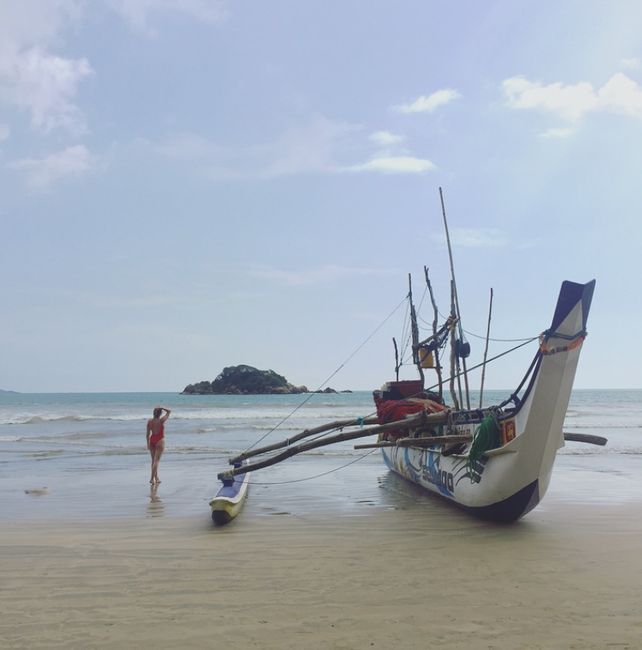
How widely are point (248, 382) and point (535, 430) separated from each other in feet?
335

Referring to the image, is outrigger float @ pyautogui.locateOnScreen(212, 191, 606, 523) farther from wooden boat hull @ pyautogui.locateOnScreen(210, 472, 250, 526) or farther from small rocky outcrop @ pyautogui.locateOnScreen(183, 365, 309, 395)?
small rocky outcrop @ pyautogui.locateOnScreen(183, 365, 309, 395)

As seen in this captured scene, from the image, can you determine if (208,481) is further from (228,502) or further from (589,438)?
(589,438)

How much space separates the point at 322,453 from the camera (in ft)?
63.0

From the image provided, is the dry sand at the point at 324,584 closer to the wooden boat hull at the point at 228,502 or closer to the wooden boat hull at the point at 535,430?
the wooden boat hull at the point at 228,502

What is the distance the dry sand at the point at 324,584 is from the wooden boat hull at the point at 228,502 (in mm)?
208

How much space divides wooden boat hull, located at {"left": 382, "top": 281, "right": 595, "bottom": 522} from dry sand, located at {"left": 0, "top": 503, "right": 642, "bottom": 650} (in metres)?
0.41

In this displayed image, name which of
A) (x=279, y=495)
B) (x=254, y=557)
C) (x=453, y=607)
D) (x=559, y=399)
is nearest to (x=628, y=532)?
(x=559, y=399)

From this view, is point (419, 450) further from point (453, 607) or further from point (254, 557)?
point (453, 607)

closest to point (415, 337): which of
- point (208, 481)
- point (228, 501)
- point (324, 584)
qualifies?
point (208, 481)

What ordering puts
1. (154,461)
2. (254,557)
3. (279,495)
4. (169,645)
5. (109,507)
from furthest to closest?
(154,461) < (279,495) < (109,507) < (254,557) < (169,645)

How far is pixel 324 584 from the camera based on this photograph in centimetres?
551

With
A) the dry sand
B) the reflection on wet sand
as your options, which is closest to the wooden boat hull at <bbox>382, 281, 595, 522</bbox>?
the dry sand

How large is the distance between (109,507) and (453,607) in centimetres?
663

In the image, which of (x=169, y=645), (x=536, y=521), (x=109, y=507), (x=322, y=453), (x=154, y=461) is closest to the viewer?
(x=169, y=645)
